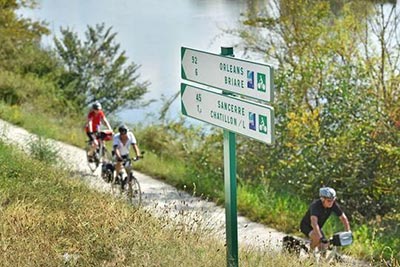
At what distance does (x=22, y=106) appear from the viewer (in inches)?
950

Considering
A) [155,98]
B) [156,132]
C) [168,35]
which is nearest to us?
[156,132]

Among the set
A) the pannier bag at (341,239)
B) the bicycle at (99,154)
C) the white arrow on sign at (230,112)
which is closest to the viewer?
the white arrow on sign at (230,112)

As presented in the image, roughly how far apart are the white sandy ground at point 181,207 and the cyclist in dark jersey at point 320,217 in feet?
1.35

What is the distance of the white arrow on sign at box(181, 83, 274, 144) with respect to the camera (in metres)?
4.92

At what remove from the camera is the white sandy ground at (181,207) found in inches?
263

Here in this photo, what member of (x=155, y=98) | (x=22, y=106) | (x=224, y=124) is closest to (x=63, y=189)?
(x=224, y=124)

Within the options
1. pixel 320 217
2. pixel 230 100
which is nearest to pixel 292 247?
pixel 320 217

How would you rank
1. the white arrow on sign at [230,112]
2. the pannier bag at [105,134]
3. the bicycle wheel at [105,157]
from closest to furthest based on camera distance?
the white arrow on sign at [230,112]
the bicycle wheel at [105,157]
the pannier bag at [105,134]

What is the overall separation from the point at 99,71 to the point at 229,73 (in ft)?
99.0

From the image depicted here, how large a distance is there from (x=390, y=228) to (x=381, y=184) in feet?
3.36

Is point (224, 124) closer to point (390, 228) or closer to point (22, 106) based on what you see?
point (390, 228)

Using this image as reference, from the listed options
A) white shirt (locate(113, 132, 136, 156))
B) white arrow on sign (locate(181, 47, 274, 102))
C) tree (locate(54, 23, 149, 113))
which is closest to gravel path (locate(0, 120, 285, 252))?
white shirt (locate(113, 132, 136, 156))

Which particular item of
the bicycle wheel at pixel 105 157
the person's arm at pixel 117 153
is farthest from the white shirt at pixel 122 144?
the bicycle wheel at pixel 105 157

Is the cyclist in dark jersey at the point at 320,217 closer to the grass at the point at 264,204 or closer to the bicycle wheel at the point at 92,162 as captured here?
the grass at the point at 264,204
